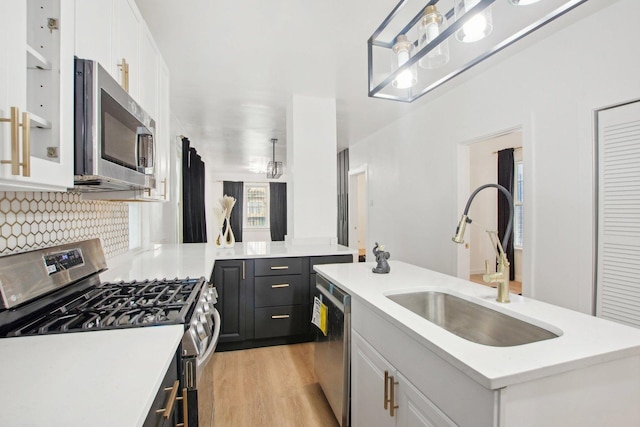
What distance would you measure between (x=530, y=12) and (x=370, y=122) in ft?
8.21

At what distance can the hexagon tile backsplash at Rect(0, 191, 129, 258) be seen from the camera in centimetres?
106

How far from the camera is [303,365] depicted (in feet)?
8.20

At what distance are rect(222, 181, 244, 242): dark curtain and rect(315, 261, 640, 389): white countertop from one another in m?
7.97

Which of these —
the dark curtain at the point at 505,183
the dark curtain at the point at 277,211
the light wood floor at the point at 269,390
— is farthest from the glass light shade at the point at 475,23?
the dark curtain at the point at 277,211

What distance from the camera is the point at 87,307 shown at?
43.5 inches

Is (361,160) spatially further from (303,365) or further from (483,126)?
(303,365)

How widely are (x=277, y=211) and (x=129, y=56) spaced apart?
7.90m

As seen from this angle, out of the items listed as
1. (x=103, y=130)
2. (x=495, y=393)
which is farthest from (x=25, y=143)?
(x=495, y=393)

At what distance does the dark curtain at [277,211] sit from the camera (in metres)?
9.29

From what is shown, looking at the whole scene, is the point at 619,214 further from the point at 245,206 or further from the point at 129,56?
the point at 245,206

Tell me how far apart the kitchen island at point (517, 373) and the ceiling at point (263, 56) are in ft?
6.05

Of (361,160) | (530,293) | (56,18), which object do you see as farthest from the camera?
(361,160)

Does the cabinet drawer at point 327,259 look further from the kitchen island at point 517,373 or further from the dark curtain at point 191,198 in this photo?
the dark curtain at point 191,198

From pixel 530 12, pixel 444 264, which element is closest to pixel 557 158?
pixel 530 12
